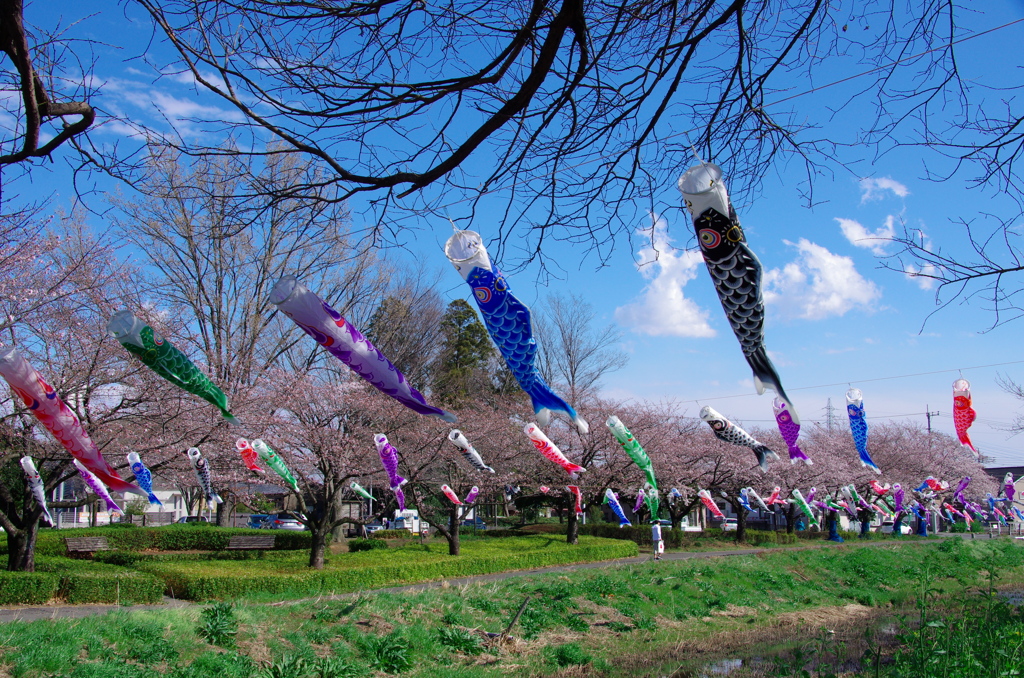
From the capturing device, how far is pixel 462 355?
33875 mm

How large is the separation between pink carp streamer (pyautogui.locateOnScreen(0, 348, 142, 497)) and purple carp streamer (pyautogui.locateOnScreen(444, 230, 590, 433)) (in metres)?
4.99

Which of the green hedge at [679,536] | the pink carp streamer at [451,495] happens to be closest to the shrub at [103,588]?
the pink carp streamer at [451,495]

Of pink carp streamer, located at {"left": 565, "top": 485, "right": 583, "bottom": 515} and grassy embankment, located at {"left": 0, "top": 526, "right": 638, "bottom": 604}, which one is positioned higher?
pink carp streamer, located at {"left": 565, "top": 485, "right": 583, "bottom": 515}

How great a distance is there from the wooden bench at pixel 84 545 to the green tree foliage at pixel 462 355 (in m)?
14.1

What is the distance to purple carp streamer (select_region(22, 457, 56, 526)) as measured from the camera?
11.8 m

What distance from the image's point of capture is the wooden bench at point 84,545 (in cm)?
1828

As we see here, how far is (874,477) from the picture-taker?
32.2 meters

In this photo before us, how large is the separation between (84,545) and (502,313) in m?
18.6

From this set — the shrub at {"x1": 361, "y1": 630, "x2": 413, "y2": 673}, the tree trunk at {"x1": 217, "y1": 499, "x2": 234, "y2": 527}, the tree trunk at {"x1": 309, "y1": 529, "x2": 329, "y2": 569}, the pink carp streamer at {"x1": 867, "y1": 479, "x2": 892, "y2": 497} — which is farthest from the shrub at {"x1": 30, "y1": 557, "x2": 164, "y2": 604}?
the pink carp streamer at {"x1": 867, "y1": 479, "x2": 892, "y2": 497}

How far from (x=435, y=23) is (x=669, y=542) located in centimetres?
2575

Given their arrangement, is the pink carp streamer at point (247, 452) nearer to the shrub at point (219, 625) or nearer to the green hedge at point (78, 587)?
the green hedge at point (78, 587)

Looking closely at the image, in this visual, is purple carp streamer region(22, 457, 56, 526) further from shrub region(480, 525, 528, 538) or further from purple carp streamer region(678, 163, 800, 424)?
shrub region(480, 525, 528, 538)

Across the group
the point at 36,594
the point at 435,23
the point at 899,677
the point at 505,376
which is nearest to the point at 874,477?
the point at 505,376

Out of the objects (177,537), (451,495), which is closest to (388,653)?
(451,495)
